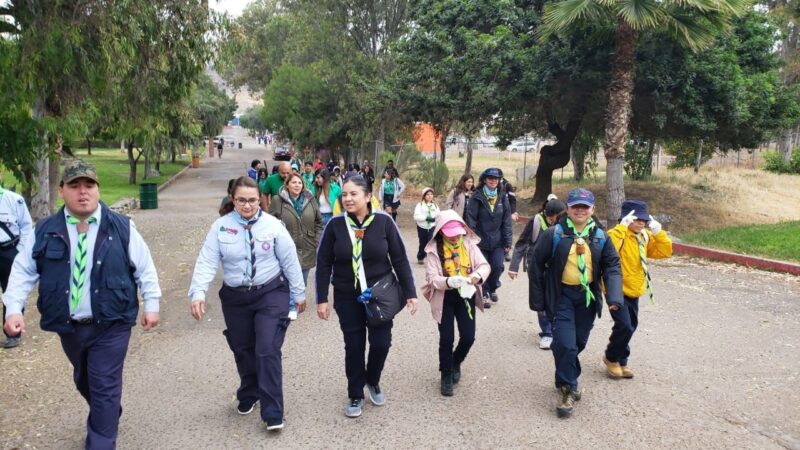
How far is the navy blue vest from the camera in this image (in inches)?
145

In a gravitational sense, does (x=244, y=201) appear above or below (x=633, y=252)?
above

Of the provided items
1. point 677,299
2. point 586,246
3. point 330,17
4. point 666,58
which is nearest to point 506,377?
point 586,246

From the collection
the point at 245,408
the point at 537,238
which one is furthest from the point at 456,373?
the point at 245,408

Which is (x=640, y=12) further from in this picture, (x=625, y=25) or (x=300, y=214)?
(x=300, y=214)

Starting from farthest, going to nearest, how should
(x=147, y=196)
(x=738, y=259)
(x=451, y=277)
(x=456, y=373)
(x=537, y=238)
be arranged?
(x=147, y=196), (x=738, y=259), (x=537, y=238), (x=456, y=373), (x=451, y=277)

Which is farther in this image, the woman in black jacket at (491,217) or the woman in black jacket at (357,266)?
the woman in black jacket at (491,217)

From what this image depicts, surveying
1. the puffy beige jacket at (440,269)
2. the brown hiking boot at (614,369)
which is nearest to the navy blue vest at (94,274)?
the puffy beige jacket at (440,269)

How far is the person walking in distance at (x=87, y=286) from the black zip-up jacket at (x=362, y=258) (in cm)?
125

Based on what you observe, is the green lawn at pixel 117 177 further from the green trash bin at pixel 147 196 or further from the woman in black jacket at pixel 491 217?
the woman in black jacket at pixel 491 217

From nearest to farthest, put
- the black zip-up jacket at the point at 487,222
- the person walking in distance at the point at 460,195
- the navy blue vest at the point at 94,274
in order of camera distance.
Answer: the navy blue vest at the point at 94,274, the black zip-up jacket at the point at 487,222, the person walking in distance at the point at 460,195

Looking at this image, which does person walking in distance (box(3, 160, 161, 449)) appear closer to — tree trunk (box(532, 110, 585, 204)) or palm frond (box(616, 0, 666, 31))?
palm frond (box(616, 0, 666, 31))

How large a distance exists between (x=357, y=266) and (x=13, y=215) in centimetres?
341

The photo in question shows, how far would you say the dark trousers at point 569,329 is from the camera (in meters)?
4.74

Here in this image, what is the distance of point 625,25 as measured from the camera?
13203 millimetres
